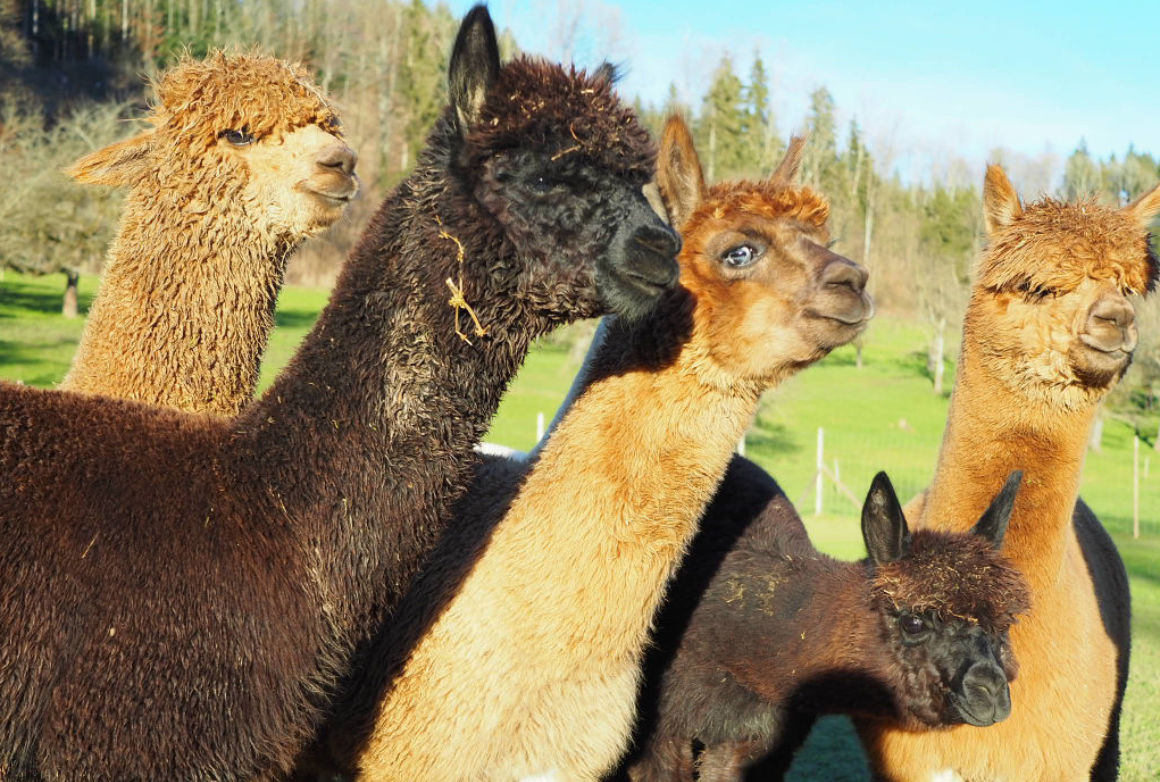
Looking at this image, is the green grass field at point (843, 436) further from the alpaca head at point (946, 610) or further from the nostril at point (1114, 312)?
the nostril at point (1114, 312)

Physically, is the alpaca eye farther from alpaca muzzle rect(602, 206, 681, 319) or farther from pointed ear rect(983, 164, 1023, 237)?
pointed ear rect(983, 164, 1023, 237)

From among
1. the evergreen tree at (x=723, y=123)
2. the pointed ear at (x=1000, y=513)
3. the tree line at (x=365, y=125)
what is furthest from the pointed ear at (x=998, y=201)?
the evergreen tree at (x=723, y=123)

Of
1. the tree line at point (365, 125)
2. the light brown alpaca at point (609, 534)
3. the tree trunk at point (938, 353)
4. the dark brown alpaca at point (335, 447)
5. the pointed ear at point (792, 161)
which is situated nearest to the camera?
the dark brown alpaca at point (335, 447)

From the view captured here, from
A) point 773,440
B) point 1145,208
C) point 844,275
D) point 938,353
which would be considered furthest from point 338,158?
point 938,353

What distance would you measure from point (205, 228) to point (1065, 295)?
3.14m

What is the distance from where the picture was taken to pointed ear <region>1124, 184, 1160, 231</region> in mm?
4297

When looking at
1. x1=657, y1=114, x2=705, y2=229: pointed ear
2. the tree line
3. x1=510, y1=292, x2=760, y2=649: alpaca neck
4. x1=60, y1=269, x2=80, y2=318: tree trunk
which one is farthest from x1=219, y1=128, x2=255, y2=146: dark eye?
x1=60, y1=269, x2=80, y2=318: tree trunk

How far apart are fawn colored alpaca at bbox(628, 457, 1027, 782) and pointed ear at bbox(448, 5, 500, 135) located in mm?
2024

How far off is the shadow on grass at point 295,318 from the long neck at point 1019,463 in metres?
33.8

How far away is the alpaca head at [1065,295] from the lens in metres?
4.01

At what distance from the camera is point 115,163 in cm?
402

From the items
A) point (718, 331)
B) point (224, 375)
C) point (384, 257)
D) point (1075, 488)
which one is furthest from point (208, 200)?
point (1075, 488)

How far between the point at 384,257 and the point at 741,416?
4.19 ft

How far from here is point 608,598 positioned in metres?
3.28
